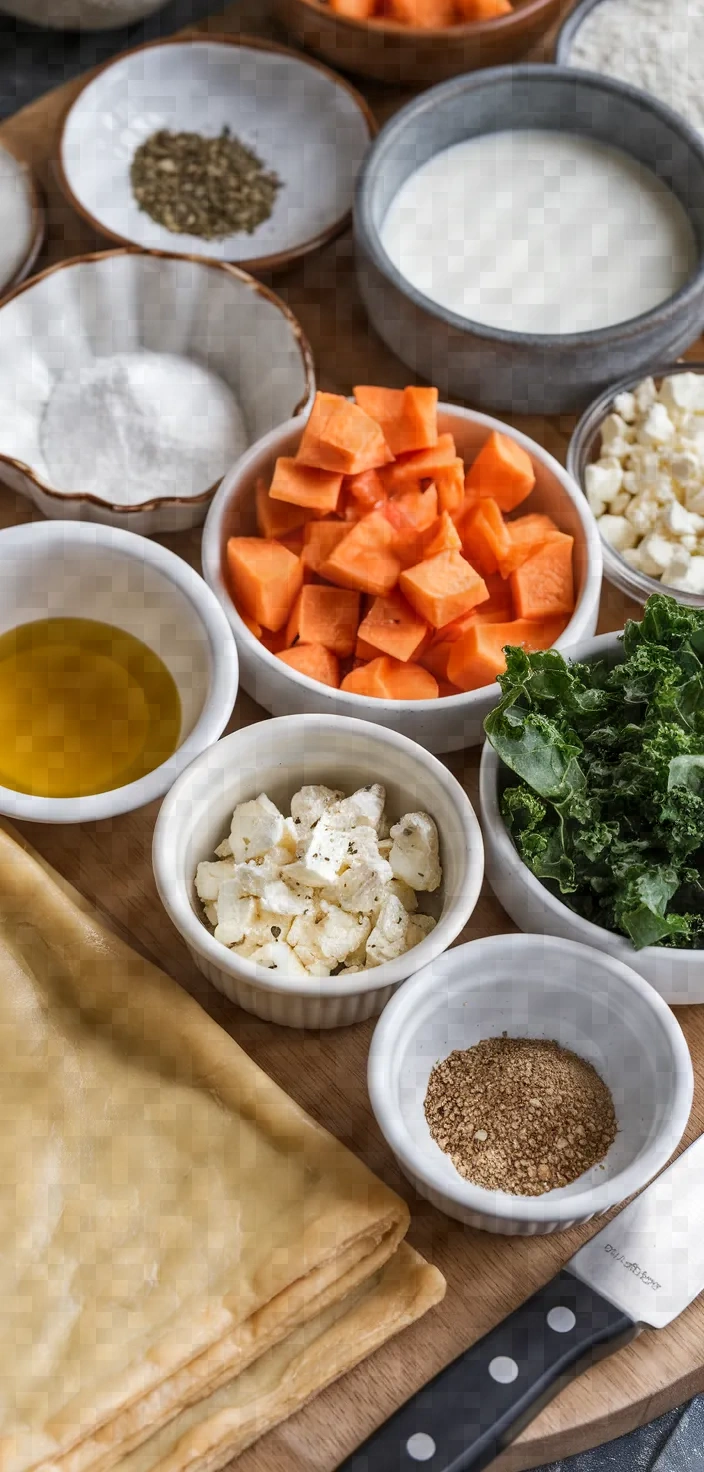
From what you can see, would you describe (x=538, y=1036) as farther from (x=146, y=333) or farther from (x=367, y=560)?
(x=146, y=333)

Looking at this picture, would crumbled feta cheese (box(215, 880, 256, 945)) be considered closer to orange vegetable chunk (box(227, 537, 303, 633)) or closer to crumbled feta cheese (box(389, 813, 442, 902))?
crumbled feta cheese (box(389, 813, 442, 902))

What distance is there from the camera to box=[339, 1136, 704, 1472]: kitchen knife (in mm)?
1093

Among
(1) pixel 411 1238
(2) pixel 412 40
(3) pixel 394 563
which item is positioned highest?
(2) pixel 412 40

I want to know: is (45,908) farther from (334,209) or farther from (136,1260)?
(334,209)

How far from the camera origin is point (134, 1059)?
1269 millimetres

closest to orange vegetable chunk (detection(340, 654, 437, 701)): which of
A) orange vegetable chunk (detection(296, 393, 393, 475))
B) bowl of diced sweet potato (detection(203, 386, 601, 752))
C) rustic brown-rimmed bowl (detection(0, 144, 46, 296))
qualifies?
bowl of diced sweet potato (detection(203, 386, 601, 752))

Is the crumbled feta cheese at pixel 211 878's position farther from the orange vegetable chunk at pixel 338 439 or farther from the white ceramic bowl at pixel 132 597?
the orange vegetable chunk at pixel 338 439

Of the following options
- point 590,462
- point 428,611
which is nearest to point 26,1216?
point 428,611

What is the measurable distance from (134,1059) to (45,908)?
0.17 metres

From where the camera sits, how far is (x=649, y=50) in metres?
1.91

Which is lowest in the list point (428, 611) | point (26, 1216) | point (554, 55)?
point (26, 1216)

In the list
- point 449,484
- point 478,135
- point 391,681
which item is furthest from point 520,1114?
point 478,135

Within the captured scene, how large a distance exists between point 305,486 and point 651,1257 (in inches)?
32.8

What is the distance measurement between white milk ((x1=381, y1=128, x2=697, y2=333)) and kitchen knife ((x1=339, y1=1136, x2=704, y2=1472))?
3.35 feet
